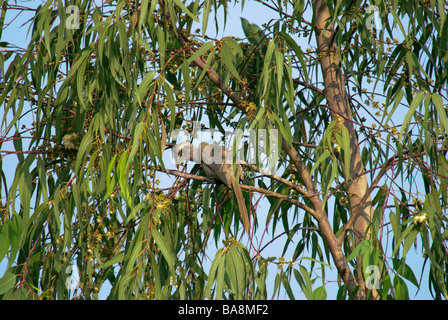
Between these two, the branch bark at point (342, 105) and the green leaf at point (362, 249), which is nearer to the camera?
the green leaf at point (362, 249)

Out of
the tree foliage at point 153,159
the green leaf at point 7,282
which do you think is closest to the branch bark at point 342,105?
the tree foliage at point 153,159

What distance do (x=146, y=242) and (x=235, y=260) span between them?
0.23 meters

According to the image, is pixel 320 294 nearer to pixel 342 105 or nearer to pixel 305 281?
pixel 305 281

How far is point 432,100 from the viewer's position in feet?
4.98

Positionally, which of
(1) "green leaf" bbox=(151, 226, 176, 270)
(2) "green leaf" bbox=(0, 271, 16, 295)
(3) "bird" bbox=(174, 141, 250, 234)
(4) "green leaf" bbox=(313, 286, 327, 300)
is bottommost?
(4) "green leaf" bbox=(313, 286, 327, 300)

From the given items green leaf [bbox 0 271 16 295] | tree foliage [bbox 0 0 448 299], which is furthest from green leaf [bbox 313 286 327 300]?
green leaf [bbox 0 271 16 295]

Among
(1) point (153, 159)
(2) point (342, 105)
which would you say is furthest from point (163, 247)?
(2) point (342, 105)

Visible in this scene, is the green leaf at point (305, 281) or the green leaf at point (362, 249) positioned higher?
the green leaf at point (362, 249)

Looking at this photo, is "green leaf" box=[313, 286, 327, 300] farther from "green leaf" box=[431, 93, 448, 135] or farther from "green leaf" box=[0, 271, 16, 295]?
"green leaf" box=[0, 271, 16, 295]

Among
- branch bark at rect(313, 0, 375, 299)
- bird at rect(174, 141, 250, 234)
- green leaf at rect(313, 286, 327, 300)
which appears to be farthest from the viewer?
branch bark at rect(313, 0, 375, 299)

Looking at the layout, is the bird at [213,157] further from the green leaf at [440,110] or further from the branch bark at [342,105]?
the green leaf at [440,110]

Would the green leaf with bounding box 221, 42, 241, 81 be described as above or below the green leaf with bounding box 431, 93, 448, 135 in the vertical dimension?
above
